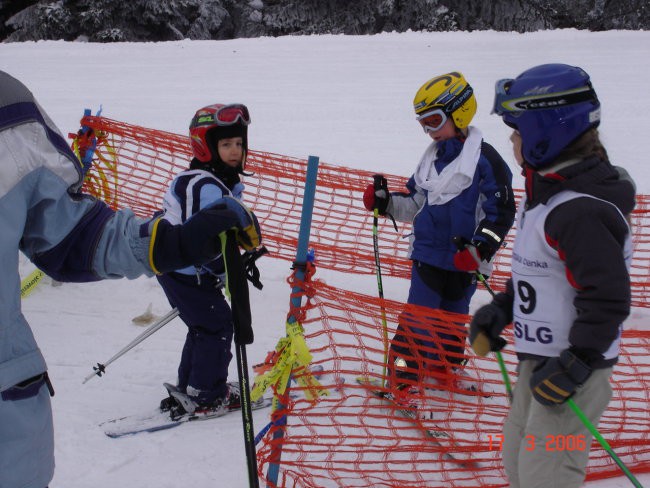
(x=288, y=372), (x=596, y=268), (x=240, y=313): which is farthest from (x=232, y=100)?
(x=596, y=268)

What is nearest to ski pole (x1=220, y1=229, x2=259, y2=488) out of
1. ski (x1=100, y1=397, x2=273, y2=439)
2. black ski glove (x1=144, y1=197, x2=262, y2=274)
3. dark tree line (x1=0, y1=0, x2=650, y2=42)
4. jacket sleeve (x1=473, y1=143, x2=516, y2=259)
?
black ski glove (x1=144, y1=197, x2=262, y2=274)

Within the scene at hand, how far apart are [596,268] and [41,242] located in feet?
5.00

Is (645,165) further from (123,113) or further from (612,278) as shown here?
(123,113)

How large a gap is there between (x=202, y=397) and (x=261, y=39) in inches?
418

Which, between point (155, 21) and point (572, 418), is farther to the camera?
point (155, 21)

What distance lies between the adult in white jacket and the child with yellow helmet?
4.87 ft

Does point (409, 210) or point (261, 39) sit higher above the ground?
point (261, 39)

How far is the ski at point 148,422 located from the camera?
10.4ft

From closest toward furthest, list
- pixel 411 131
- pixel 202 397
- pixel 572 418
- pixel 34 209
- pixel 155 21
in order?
pixel 34 209 → pixel 572 418 → pixel 202 397 → pixel 411 131 → pixel 155 21

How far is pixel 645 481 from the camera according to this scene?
2689 millimetres

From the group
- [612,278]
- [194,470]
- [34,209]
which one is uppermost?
[34,209]

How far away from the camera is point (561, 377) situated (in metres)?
1.81

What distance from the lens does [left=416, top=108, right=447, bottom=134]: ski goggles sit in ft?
10.3

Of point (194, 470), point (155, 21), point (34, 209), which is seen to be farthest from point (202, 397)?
point (155, 21)
